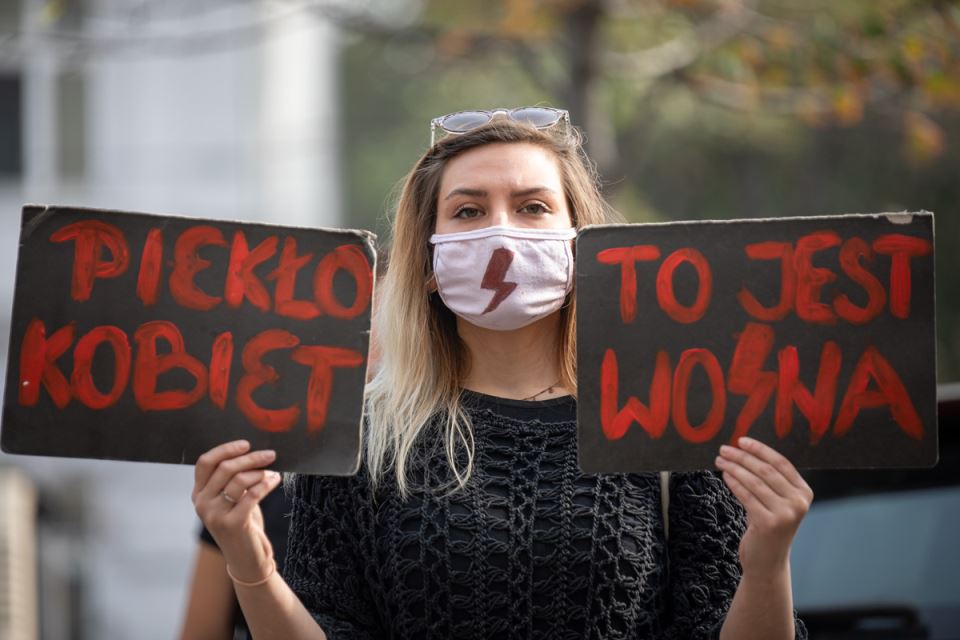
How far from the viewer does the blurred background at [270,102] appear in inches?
290

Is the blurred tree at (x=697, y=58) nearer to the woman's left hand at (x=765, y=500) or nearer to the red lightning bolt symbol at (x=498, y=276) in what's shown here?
the red lightning bolt symbol at (x=498, y=276)

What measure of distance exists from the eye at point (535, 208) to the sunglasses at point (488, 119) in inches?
9.3

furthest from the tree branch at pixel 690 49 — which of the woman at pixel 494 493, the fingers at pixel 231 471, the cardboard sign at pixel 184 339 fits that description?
the fingers at pixel 231 471

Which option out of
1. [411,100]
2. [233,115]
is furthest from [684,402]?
[411,100]

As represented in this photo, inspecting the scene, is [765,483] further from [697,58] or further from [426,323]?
[697,58]

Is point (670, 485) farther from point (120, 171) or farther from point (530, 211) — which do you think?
point (120, 171)

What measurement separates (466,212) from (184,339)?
26.8 inches

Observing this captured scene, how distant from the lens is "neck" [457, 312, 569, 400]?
→ 3.08m

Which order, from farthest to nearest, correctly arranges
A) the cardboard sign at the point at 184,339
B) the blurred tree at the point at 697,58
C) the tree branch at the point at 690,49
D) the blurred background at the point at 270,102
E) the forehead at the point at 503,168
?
the tree branch at the point at 690,49 → the blurred background at the point at 270,102 → the blurred tree at the point at 697,58 → the forehead at the point at 503,168 → the cardboard sign at the point at 184,339

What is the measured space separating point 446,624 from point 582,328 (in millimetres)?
668

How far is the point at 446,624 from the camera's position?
277cm

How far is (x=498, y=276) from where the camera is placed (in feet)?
9.64

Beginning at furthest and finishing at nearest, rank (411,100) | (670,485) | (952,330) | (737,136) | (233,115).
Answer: (411,100) → (737,136) → (952,330) → (233,115) → (670,485)

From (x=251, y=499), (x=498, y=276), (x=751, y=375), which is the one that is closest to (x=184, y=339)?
(x=251, y=499)
